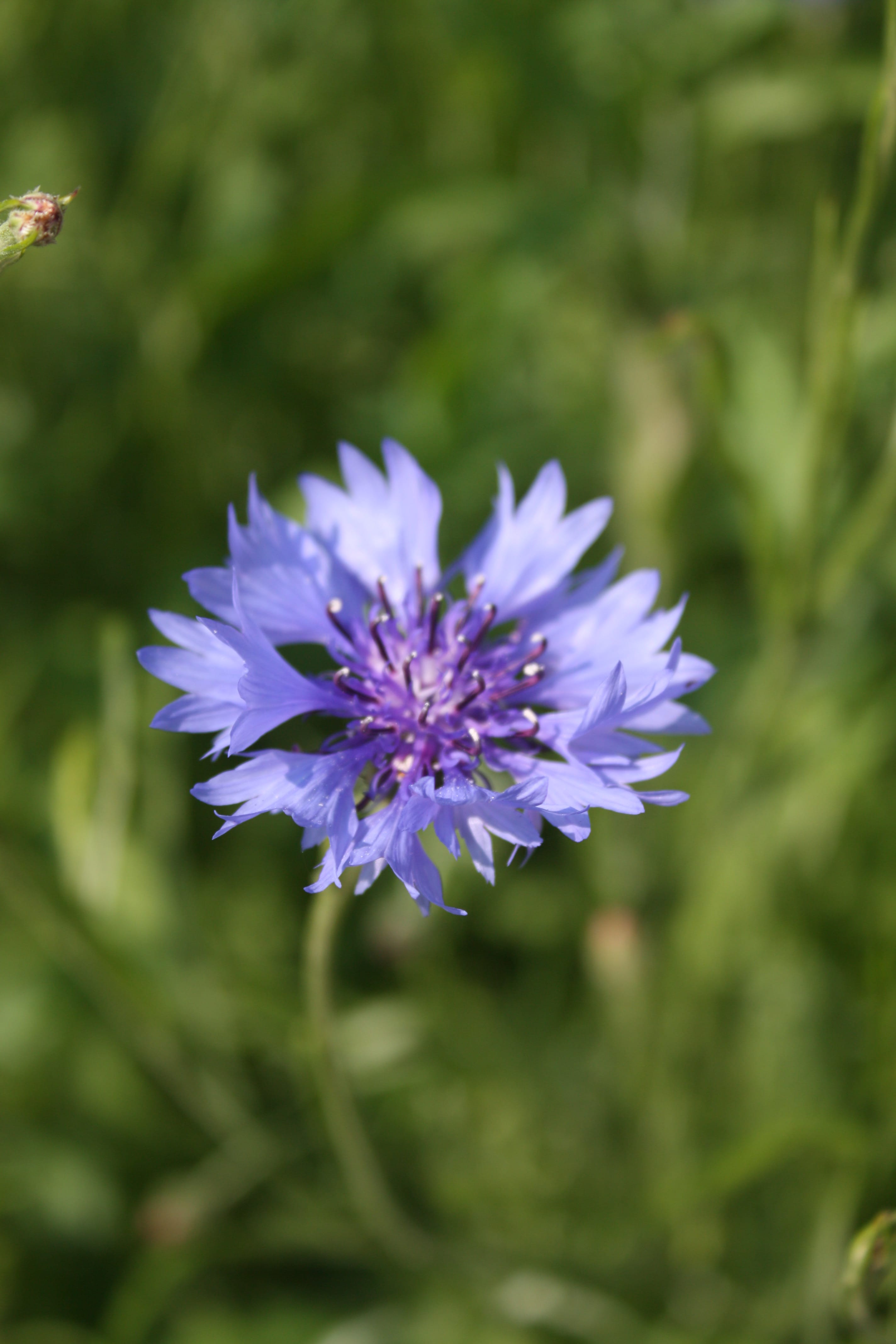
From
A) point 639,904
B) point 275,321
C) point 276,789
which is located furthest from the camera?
point 275,321

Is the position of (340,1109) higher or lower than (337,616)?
lower

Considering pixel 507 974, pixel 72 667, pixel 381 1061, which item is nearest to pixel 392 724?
pixel 381 1061

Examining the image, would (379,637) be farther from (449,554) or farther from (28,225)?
(449,554)

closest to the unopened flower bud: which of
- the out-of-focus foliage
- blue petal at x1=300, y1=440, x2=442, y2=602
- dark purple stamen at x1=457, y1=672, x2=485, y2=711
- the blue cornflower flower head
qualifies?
the blue cornflower flower head

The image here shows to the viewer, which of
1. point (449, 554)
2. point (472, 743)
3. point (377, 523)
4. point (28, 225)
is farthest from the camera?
point (449, 554)

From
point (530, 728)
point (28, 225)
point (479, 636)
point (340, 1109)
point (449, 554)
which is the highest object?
point (449, 554)

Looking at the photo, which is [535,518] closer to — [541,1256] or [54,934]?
[54,934]

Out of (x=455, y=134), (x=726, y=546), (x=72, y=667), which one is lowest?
(x=726, y=546)

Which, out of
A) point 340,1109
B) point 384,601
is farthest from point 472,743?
point 340,1109
